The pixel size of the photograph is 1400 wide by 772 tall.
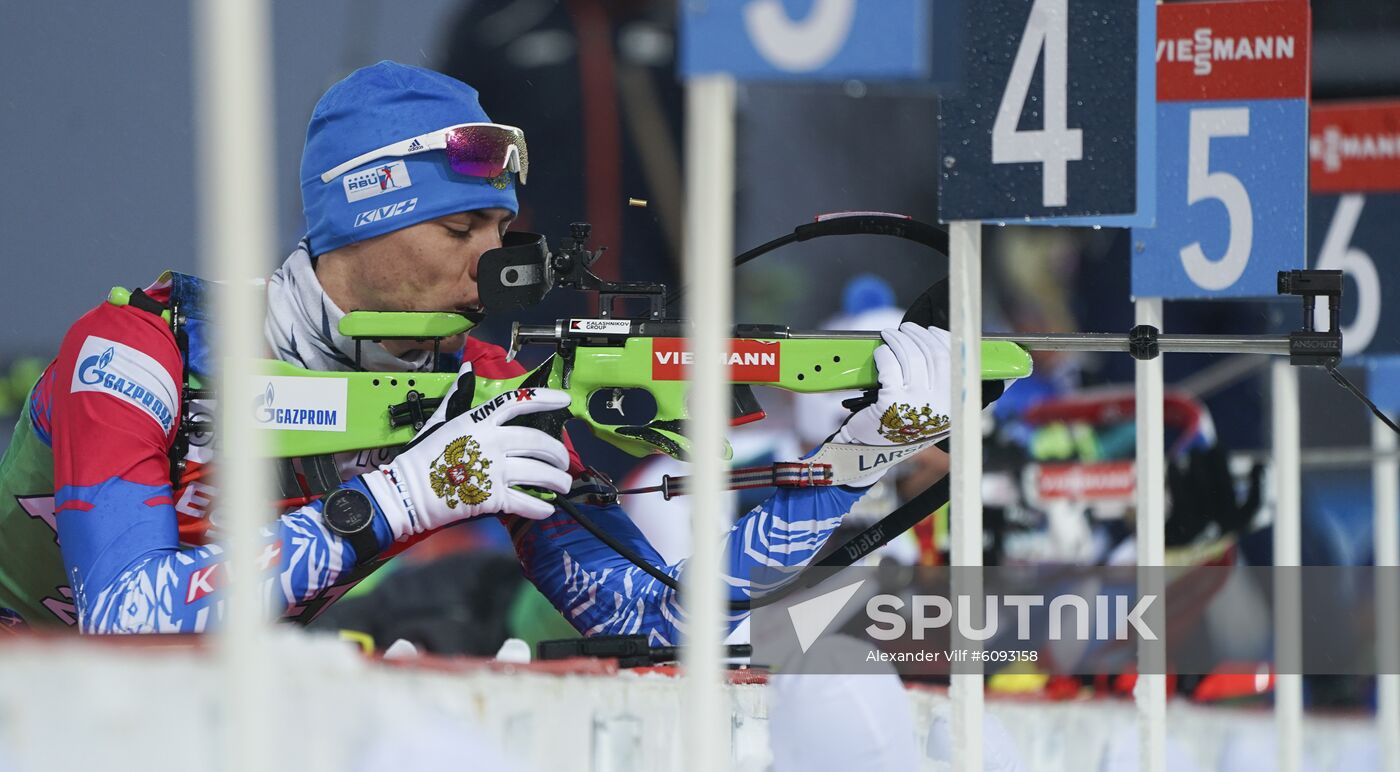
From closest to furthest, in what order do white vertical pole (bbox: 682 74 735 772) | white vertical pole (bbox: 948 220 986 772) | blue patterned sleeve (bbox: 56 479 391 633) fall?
1. white vertical pole (bbox: 682 74 735 772)
2. white vertical pole (bbox: 948 220 986 772)
3. blue patterned sleeve (bbox: 56 479 391 633)

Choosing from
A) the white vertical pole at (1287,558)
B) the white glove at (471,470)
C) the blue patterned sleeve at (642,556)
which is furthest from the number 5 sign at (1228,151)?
the white glove at (471,470)

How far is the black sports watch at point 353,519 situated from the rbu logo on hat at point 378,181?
0.71 m

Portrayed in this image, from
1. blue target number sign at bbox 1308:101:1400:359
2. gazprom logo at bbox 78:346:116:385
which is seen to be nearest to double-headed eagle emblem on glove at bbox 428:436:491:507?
gazprom logo at bbox 78:346:116:385

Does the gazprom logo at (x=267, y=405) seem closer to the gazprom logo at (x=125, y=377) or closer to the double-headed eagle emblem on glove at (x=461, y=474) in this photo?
the gazprom logo at (x=125, y=377)

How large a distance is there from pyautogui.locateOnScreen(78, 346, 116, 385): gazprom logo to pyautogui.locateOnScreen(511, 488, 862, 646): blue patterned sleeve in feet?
3.30

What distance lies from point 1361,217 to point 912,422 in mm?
2603

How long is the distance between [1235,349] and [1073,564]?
4212 millimetres

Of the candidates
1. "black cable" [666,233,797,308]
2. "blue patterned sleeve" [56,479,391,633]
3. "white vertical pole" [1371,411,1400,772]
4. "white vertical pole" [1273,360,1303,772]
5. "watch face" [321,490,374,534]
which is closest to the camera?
"blue patterned sleeve" [56,479,391,633]

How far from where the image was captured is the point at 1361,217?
5500mm

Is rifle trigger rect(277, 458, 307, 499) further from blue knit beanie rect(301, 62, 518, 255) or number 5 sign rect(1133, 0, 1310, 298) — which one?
number 5 sign rect(1133, 0, 1310, 298)

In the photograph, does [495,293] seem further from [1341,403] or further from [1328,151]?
[1341,403]

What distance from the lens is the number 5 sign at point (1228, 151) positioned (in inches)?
151

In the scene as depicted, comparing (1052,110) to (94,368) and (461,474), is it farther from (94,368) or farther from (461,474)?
(94,368)

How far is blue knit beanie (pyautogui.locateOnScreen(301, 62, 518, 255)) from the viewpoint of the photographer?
382 centimetres
